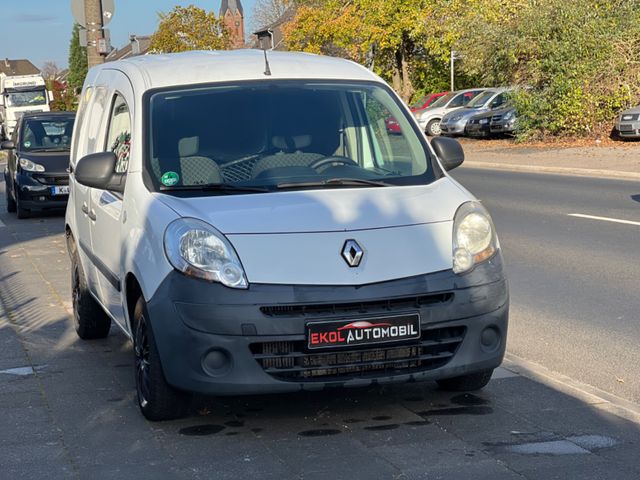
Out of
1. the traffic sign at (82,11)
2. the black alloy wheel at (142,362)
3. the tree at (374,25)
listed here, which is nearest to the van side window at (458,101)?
the tree at (374,25)

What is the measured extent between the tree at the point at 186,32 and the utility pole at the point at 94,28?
28457mm

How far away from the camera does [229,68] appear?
6406 mm

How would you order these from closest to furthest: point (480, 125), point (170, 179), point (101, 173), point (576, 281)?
point (170, 179), point (101, 173), point (576, 281), point (480, 125)

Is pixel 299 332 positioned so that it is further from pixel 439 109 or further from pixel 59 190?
pixel 439 109

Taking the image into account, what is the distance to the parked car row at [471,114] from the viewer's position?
3572cm

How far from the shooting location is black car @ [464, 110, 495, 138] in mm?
36406

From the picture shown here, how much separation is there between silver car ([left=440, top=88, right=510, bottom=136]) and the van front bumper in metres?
33.1

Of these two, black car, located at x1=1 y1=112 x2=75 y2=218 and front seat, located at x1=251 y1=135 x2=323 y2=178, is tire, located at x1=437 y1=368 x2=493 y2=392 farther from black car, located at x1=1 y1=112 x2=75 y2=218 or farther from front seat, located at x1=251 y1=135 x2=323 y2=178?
black car, located at x1=1 y1=112 x2=75 y2=218

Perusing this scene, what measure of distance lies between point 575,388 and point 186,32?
43541 mm

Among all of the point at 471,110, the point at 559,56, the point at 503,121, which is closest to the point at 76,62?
the point at 471,110

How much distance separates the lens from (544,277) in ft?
33.2

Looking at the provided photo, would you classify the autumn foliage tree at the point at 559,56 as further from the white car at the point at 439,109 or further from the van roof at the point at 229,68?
the van roof at the point at 229,68

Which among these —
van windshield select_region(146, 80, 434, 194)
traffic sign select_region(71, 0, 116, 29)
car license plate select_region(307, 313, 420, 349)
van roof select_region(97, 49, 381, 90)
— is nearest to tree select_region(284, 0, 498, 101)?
traffic sign select_region(71, 0, 116, 29)

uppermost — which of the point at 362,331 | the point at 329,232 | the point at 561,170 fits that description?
the point at 329,232
